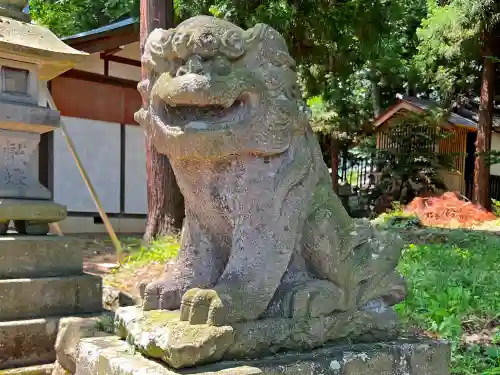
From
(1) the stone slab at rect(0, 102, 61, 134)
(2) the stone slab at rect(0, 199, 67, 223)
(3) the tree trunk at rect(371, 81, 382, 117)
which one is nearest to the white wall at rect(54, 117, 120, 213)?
(1) the stone slab at rect(0, 102, 61, 134)

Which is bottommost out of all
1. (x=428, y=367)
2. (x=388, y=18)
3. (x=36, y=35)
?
(x=428, y=367)

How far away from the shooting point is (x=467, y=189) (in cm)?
1700

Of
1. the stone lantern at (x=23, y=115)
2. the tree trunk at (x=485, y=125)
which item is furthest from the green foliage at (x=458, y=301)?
the tree trunk at (x=485, y=125)

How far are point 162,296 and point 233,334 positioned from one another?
407 millimetres

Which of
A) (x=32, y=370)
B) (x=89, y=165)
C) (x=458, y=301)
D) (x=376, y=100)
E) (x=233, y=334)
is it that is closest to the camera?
(x=233, y=334)

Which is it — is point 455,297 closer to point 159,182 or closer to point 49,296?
point 49,296

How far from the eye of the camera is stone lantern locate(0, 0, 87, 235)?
13.6ft

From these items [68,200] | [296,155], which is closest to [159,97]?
[296,155]

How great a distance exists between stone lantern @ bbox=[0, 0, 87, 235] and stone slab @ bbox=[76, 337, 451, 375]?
231cm

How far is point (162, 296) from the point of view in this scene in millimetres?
2094

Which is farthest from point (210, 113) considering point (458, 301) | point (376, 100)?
point (376, 100)

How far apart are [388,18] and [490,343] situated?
6.31 metres

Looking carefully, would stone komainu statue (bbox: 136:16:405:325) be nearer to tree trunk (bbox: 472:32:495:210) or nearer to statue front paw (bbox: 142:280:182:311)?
statue front paw (bbox: 142:280:182:311)

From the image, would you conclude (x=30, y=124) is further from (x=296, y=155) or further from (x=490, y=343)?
(x=490, y=343)
